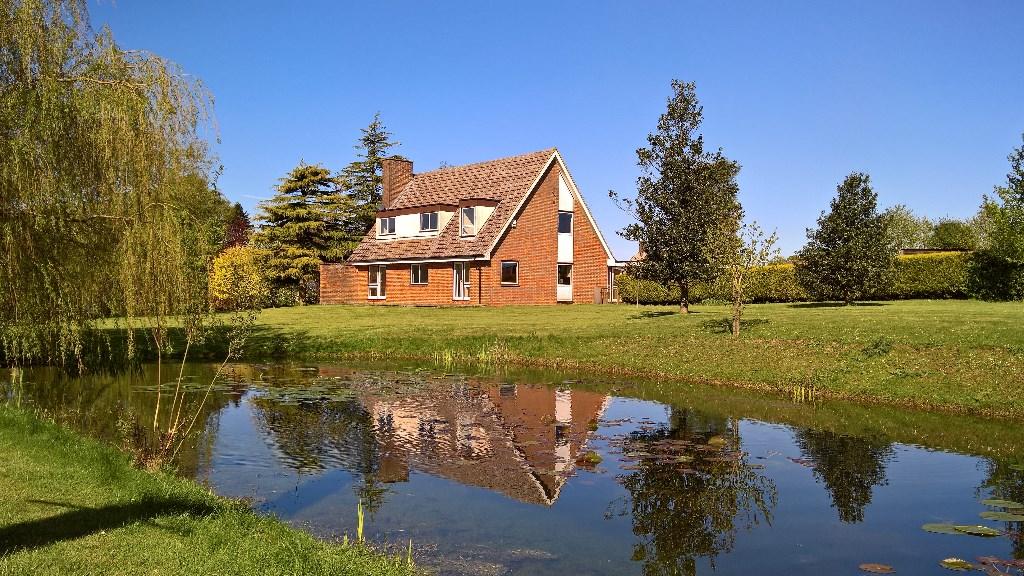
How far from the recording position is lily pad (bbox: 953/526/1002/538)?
8.82m

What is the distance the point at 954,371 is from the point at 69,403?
2062 cm

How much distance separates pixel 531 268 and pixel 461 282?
13.7ft

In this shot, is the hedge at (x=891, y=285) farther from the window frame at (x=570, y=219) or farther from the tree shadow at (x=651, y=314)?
the window frame at (x=570, y=219)

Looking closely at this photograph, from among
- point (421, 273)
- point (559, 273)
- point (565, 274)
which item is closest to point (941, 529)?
point (559, 273)

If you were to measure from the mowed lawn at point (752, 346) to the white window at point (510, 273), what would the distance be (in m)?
6.78

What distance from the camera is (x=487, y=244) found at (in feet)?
136

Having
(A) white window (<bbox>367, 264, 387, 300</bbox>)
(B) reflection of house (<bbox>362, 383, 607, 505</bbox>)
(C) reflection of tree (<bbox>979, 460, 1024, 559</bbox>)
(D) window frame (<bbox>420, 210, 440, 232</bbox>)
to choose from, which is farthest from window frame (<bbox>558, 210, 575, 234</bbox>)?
(C) reflection of tree (<bbox>979, 460, 1024, 559</bbox>)

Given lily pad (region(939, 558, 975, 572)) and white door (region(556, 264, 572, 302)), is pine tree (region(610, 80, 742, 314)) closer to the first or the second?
white door (region(556, 264, 572, 302))

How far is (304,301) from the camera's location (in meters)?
55.3

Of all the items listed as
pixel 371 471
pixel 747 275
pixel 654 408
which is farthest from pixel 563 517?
pixel 747 275

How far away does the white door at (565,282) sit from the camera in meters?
45.0

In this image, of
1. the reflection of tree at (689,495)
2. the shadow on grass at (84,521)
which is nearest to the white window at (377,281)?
the reflection of tree at (689,495)

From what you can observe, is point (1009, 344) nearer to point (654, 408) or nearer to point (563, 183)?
point (654, 408)

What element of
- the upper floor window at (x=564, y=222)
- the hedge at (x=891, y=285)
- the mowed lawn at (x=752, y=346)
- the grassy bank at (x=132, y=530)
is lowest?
the grassy bank at (x=132, y=530)
